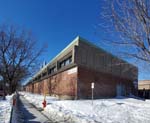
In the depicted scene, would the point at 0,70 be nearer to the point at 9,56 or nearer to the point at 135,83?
the point at 9,56

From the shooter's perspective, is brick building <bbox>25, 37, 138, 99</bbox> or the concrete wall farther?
brick building <bbox>25, 37, 138, 99</bbox>

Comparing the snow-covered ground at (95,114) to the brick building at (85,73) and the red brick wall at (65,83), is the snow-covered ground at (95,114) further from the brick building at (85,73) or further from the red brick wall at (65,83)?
the red brick wall at (65,83)

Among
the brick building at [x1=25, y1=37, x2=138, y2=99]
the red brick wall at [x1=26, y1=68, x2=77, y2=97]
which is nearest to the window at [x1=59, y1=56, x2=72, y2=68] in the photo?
the brick building at [x1=25, y1=37, x2=138, y2=99]

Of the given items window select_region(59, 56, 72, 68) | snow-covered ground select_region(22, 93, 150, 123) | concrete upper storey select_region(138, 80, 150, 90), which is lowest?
snow-covered ground select_region(22, 93, 150, 123)

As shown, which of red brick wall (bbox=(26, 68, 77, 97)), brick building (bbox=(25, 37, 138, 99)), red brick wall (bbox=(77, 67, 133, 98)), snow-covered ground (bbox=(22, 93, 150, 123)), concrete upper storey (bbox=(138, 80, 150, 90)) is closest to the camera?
snow-covered ground (bbox=(22, 93, 150, 123))

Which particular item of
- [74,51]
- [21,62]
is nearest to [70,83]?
[74,51]

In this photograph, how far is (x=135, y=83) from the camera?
1638 inches

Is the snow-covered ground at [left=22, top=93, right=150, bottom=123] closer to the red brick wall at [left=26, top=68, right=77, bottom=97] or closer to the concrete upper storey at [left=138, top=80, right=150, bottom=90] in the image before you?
the red brick wall at [left=26, top=68, right=77, bottom=97]

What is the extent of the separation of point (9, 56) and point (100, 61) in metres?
14.0

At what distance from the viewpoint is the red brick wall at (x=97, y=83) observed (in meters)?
25.9

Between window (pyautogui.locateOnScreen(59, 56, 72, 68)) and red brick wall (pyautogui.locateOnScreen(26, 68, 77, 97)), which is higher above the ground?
window (pyautogui.locateOnScreen(59, 56, 72, 68))

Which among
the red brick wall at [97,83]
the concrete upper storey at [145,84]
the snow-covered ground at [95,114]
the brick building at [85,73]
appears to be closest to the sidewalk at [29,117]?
the snow-covered ground at [95,114]

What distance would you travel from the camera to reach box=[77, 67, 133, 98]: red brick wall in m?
25.9

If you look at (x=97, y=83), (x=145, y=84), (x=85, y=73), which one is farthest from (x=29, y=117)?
(x=145, y=84)
